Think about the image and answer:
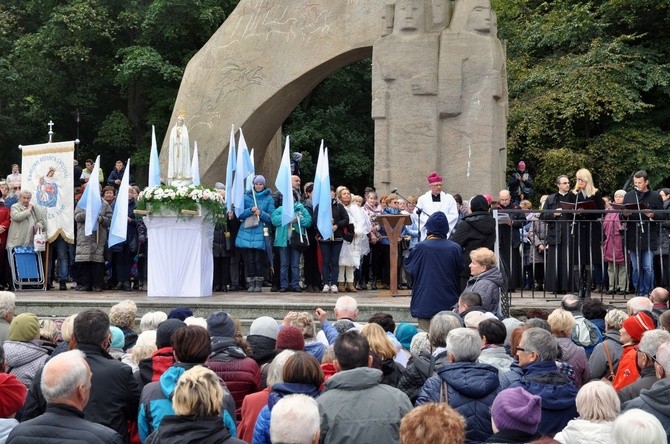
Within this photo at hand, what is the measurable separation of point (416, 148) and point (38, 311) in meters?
6.63

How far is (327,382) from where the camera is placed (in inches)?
231

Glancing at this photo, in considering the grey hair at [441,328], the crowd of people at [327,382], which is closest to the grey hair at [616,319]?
the crowd of people at [327,382]

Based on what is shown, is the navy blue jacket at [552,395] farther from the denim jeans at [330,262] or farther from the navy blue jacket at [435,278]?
the denim jeans at [330,262]

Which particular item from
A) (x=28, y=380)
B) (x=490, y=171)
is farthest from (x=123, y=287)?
(x=28, y=380)

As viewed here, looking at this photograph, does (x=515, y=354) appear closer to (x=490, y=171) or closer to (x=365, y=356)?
(x=365, y=356)

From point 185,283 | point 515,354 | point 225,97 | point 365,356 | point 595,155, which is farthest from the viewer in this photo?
point 595,155

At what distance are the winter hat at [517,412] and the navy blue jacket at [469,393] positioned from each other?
834mm

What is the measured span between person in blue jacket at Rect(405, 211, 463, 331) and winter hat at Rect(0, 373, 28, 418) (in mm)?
5725

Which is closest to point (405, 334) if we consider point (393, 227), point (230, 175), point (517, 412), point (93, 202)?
point (517, 412)

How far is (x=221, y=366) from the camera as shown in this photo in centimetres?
694

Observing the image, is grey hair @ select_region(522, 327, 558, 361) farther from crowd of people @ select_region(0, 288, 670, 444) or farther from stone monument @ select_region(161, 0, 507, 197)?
stone monument @ select_region(161, 0, 507, 197)

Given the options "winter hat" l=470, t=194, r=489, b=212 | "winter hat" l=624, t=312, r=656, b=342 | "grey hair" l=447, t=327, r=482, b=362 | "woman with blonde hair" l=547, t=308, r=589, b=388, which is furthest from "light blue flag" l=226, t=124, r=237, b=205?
"grey hair" l=447, t=327, r=482, b=362

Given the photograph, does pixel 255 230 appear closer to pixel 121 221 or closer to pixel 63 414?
pixel 121 221

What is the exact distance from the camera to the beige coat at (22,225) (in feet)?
52.9
